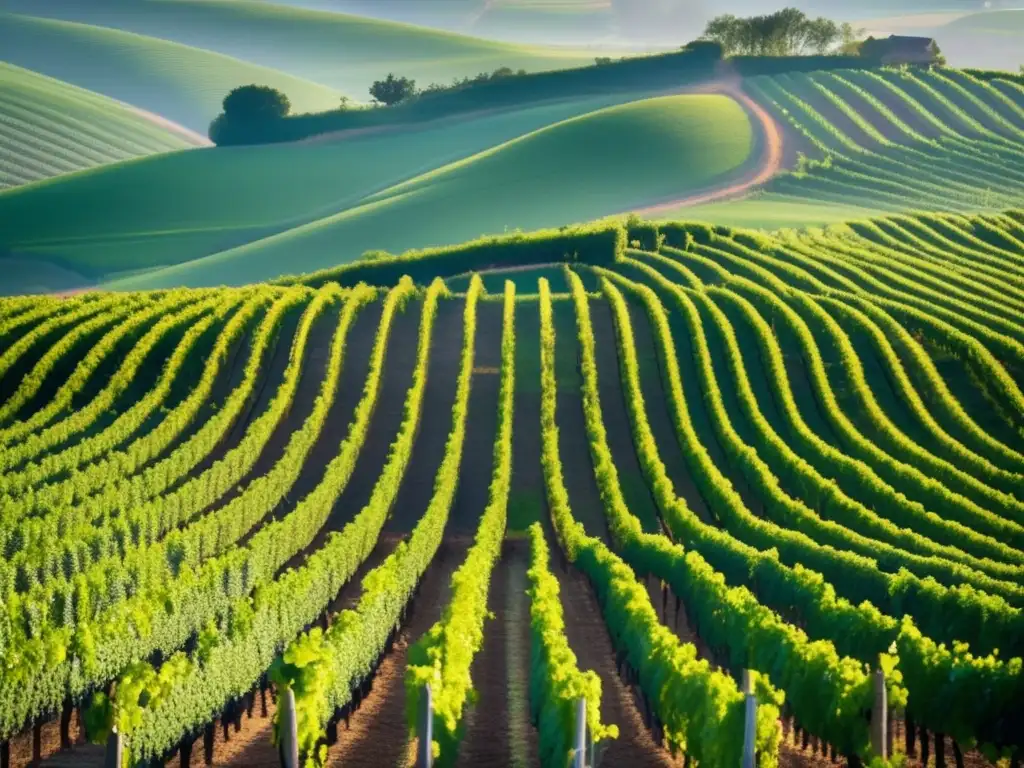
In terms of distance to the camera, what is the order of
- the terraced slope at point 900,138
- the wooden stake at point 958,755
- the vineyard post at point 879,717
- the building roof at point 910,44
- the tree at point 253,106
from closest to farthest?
the vineyard post at point 879,717 < the wooden stake at point 958,755 < the terraced slope at point 900,138 < the building roof at point 910,44 < the tree at point 253,106

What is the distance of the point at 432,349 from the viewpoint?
207 ft

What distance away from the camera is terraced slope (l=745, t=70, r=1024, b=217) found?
4311 inches

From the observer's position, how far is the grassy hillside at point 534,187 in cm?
10638

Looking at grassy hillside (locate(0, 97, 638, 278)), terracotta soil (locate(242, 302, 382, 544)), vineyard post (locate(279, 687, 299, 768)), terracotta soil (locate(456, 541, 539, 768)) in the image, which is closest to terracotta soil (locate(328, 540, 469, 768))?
terracotta soil (locate(456, 541, 539, 768))

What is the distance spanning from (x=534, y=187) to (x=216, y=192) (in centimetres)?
4226

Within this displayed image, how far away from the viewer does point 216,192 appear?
139125 mm

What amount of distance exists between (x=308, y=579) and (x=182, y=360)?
30.1 meters

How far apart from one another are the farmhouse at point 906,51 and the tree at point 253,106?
7097 cm

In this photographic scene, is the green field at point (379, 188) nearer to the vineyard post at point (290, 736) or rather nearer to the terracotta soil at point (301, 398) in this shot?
the terracotta soil at point (301, 398)

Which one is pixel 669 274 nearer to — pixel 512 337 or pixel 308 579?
pixel 512 337

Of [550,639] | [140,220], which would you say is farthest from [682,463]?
[140,220]

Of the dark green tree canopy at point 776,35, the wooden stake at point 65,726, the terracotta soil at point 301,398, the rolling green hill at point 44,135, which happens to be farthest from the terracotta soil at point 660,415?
the rolling green hill at point 44,135

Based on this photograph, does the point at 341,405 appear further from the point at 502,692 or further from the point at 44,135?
the point at 44,135

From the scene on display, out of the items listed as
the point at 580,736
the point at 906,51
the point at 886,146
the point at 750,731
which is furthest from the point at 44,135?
the point at 750,731
